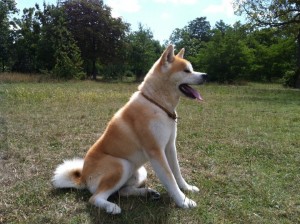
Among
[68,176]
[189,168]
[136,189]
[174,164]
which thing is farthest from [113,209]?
[189,168]

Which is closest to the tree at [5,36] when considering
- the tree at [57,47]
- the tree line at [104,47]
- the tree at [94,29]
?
the tree line at [104,47]

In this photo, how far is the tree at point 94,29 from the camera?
107ft

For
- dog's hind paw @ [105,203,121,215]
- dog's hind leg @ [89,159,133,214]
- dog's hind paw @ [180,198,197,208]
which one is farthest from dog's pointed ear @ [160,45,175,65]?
dog's hind paw @ [105,203,121,215]

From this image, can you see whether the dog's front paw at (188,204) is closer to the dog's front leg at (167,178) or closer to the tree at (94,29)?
the dog's front leg at (167,178)

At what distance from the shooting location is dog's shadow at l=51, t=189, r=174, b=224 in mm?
2969

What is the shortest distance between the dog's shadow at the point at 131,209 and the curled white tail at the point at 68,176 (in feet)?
0.20

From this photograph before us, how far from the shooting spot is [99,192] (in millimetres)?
3164

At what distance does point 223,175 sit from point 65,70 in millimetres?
23254

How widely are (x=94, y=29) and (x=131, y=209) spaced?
31201 mm

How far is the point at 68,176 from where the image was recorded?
11.8ft

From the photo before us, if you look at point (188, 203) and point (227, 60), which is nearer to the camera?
point (188, 203)

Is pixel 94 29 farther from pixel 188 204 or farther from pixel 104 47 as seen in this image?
pixel 188 204

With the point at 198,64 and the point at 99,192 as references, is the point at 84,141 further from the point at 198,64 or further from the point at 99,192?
the point at 198,64

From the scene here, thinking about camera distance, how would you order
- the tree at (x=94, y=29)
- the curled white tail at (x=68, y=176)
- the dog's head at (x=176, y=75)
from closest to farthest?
the dog's head at (x=176, y=75) < the curled white tail at (x=68, y=176) < the tree at (x=94, y=29)
